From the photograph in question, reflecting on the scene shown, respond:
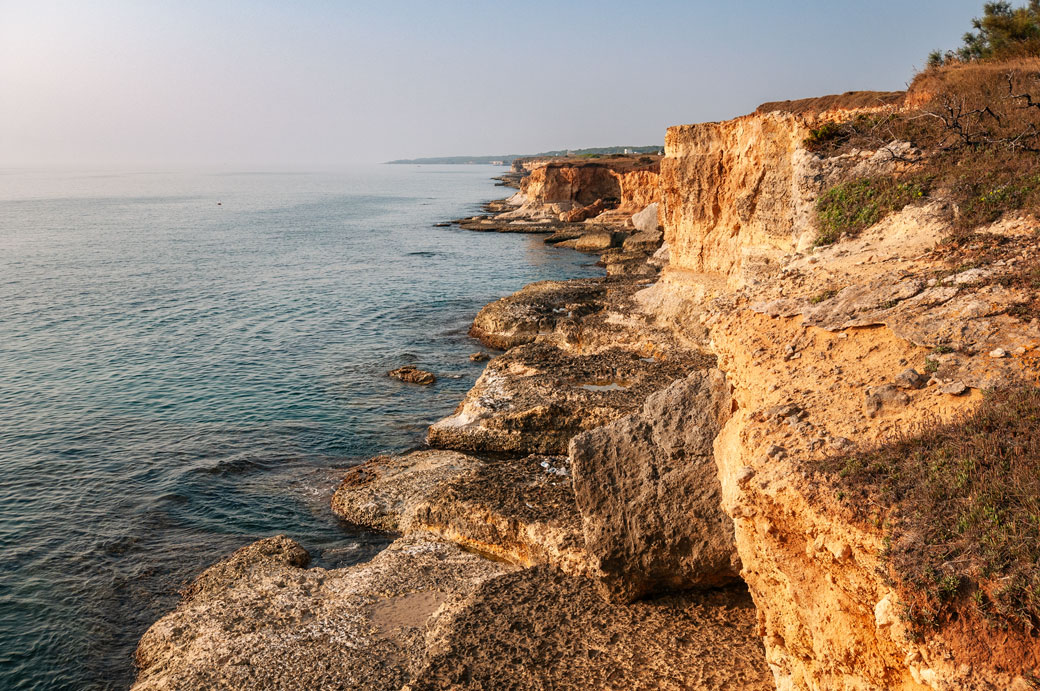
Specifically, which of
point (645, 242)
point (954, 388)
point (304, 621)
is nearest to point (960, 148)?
point (954, 388)

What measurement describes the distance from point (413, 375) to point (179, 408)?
340 inches

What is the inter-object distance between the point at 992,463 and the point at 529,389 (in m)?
15.7

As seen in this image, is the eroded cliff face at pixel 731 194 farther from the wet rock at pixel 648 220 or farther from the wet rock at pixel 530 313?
the wet rock at pixel 648 220

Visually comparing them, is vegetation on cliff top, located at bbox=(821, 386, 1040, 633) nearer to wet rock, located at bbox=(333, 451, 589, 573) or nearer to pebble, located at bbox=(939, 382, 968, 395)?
pebble, located at bbox=(939, 382, 968, 395)

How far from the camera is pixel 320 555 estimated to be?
15.4m

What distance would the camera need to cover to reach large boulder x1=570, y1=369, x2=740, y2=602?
10906 mm

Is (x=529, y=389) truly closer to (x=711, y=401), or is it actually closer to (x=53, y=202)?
(x=711, y=401)

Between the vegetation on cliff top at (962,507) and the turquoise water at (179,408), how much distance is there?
11721 mm

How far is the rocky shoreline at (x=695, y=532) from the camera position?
22.7 feet

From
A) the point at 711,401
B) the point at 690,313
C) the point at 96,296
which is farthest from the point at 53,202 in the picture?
the point at 711,401

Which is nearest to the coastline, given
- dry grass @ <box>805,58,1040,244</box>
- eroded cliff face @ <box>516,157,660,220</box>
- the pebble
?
the pebble

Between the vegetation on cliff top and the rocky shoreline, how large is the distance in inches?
6.1

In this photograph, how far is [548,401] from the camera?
20.1 m

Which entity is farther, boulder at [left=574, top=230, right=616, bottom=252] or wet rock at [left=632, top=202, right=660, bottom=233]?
boulder at [left=574, top=230, right=616, bottom=252]
